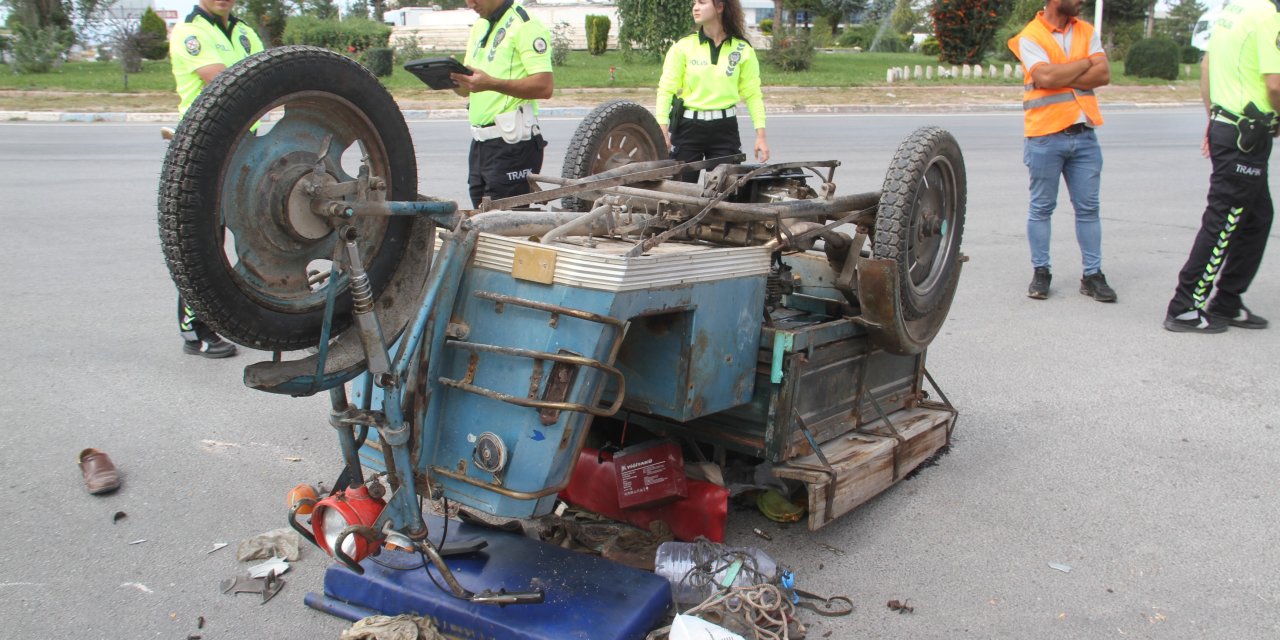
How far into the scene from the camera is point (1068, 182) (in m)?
7.11

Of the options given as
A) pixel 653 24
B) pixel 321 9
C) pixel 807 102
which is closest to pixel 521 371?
pixel 807 102

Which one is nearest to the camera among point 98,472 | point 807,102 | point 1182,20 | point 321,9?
point 98,472

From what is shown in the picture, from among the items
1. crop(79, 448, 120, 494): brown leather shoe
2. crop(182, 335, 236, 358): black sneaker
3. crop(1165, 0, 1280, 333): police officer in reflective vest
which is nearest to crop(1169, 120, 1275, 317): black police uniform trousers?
crop(1165, 0, 1280, 333): police officer in reflective vest

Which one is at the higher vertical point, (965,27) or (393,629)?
(965,27)

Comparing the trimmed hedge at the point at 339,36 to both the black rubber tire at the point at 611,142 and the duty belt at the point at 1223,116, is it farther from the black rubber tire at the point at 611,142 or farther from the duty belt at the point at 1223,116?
the duty belt at the point at 1223,116

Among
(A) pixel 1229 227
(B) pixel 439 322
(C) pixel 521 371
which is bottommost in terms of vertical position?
(A) pixel 1229 227

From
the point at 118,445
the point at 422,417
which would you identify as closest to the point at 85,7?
the point at 118,445

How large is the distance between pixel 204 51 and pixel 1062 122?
17.3ft

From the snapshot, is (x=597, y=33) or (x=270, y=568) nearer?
(x=270, y=568)

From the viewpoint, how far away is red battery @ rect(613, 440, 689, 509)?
369 cm

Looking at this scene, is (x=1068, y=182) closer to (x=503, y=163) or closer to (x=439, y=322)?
(x=503, y=163)

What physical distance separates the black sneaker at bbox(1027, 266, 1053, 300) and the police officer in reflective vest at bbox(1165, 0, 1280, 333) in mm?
851

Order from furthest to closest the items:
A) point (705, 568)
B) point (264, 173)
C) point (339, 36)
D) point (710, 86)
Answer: point (339, 36) → point (710, 86) → point (705, 568) → point (264, 173)

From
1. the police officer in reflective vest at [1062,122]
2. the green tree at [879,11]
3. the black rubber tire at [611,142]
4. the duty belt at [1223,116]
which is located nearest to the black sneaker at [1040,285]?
the police officer in reflective vest at [1062,122]
